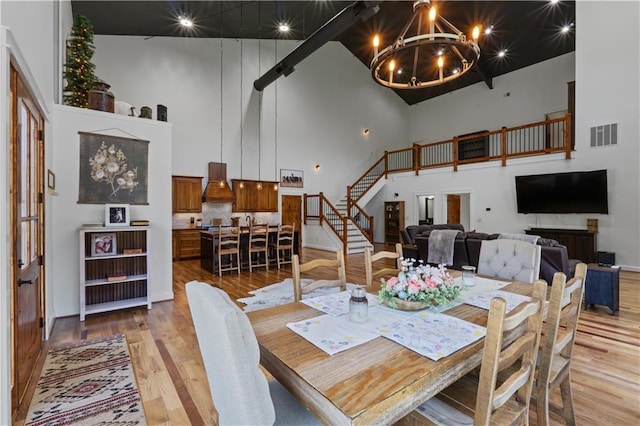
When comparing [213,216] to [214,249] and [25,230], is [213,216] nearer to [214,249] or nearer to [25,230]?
[214,249]

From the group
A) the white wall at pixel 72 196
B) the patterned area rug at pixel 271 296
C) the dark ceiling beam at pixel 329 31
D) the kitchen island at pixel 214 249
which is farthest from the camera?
the kitchen island at pixel 214 249

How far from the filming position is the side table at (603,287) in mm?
3801

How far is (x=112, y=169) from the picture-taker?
394 centimetres

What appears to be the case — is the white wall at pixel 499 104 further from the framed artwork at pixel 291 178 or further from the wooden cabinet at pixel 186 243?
the wooden cabinet at pixel 186 243

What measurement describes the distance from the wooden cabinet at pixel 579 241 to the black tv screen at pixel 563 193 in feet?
1.70

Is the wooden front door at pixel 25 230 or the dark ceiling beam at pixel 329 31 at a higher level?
the dark ceiling beam at pixel 329 31

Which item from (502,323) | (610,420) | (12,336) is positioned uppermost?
(502,323)

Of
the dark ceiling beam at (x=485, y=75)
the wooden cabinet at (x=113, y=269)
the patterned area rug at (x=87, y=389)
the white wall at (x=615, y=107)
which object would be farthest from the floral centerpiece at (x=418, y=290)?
the dark ceiling beam at (x=485, y=75)

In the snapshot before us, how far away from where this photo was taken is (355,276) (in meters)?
5.88

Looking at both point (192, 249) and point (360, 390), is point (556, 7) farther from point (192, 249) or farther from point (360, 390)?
point (192, 249)

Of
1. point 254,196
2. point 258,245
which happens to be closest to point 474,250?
point 258,245

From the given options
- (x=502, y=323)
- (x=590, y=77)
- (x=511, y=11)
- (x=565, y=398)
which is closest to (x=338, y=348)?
(x=502, y=323)

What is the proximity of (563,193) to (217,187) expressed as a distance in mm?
8852

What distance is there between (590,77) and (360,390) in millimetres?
9350
